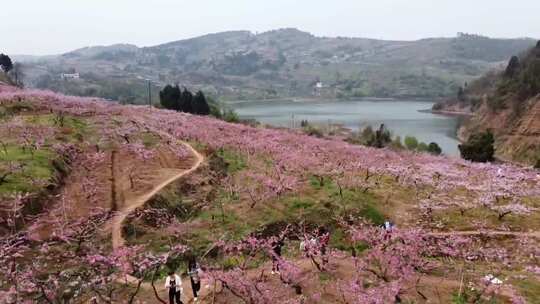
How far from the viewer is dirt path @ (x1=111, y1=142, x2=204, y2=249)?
26303 mm

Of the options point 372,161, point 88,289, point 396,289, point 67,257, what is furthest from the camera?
point 372,161

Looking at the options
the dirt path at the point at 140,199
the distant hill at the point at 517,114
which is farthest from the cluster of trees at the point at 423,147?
the dirt path at the point at 140,199

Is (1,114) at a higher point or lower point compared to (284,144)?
higher

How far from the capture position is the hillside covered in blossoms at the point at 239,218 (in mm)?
19922

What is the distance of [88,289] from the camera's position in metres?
19.6

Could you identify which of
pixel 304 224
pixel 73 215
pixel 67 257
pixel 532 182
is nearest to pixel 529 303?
pixel 304 224

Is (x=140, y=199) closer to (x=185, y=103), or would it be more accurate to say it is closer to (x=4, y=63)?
(x=185, y=103)

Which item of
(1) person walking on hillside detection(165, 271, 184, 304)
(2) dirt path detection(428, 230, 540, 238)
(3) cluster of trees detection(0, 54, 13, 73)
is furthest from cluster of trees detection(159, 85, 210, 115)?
(1) person walking on hillside detection(165, 271, 184, 304)

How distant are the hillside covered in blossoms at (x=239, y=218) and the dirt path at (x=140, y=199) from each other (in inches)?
4.4

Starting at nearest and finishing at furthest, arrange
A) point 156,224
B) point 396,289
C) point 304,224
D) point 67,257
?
1. point 396,289
2. point 67,257
3. point 156,224
4. point 304,224

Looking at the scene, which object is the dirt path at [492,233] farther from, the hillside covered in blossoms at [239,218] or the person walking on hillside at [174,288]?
the person walking on hillside at [174,288]

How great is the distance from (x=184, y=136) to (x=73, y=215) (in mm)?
20194

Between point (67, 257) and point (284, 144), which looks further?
Result: point (284, 144)

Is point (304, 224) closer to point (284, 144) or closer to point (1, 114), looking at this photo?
point (284, 144)
